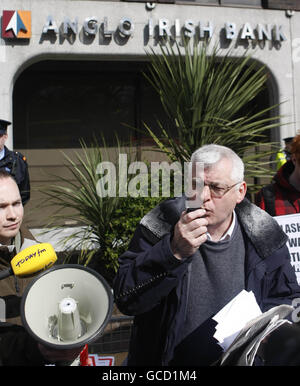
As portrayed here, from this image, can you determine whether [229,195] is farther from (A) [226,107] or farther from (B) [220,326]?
(A) [226,107]

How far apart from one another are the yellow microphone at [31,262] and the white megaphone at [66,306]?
0.04 meters

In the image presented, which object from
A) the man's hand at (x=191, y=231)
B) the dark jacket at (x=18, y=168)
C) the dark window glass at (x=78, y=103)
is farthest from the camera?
the dark window glass at (x=78, y=103)

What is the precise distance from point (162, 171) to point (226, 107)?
98cm

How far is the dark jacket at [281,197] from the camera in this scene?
301cm

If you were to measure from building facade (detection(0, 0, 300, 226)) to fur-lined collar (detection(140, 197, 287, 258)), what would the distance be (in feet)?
17.5

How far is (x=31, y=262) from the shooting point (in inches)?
56.5

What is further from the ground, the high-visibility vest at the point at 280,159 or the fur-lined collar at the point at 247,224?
the high-visibility vest at the point at 280,159

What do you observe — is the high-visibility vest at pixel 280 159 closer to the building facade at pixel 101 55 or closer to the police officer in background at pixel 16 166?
the building facade at pixel 101 55

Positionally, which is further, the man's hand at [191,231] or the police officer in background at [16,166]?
the police officer in background at [16,166]

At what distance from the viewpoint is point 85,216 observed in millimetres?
5117

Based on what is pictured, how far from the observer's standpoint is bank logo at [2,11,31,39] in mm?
7164

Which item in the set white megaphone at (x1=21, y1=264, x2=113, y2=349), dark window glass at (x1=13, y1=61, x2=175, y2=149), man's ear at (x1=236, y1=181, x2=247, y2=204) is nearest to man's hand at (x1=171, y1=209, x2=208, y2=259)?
white megaphone at (x1=21, y1=264, x2=113, y2=349)

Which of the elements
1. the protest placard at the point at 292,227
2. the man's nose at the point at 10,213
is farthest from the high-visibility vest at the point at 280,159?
the man's nose at the point at 10,213
